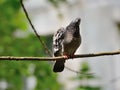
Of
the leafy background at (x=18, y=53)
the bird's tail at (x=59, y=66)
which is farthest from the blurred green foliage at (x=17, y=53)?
the bird's tail at (x=59, y=66)

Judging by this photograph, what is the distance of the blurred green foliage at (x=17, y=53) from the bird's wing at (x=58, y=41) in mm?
2032

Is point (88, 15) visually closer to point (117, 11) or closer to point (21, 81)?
point (117, 11)

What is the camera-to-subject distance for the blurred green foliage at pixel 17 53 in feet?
15.4

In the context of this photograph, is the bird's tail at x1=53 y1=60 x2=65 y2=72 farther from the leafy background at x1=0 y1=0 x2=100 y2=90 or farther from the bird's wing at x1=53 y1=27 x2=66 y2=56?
the leafy background at x1=0 y1=0 x2=100 y2=90

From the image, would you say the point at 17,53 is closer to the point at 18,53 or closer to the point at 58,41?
the point at 18,53

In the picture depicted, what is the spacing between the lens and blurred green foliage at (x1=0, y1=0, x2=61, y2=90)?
468 centimetres

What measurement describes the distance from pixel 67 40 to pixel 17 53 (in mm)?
2432

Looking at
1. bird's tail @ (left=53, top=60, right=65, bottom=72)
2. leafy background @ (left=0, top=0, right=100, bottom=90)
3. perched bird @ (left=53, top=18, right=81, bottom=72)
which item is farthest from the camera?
leafy background @ (left=0, top=0, right=100, bottom=90)

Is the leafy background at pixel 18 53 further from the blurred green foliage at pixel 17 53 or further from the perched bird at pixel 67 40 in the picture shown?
the perched bird at pixel 67 40

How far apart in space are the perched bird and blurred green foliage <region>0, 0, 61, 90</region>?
2.05 metres

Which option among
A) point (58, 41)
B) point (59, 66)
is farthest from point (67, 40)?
point (59, 66)

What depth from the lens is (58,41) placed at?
249 centimetres

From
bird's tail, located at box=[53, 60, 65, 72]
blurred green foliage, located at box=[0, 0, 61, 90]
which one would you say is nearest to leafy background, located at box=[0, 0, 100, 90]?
blurred green foliage, located at box=[0, 0, 61, 90]

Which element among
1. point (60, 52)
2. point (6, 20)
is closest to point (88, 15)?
point (6, 20)
